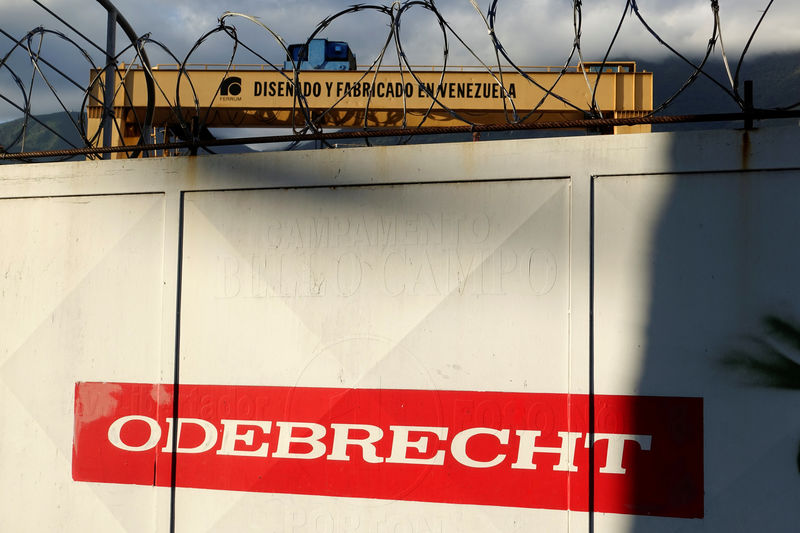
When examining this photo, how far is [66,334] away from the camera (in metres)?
3.74

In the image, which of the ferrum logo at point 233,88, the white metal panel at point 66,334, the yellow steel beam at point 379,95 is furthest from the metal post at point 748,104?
the ferrum logo at point 233,88

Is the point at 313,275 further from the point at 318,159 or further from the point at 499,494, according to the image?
the point at 499,494

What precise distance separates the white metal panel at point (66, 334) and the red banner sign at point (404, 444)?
130 millimetres

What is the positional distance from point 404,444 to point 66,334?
2.04 m

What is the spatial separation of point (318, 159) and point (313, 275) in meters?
0.61

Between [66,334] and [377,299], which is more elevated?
[377,299]

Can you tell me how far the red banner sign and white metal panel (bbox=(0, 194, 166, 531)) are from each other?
130 mm

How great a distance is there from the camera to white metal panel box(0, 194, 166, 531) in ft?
11.8

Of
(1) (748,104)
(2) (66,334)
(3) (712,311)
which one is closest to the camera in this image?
(3) (712,311)

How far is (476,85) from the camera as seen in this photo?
9000 mm

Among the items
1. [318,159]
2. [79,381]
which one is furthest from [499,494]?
[79,381]

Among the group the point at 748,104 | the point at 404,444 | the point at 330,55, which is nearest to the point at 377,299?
the point at 404,444

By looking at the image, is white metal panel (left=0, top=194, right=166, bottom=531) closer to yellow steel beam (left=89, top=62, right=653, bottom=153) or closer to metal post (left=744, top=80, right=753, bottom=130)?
metal post (left=744, top=80, right=753, bottom=130)

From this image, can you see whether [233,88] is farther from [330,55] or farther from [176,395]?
[176,395]
